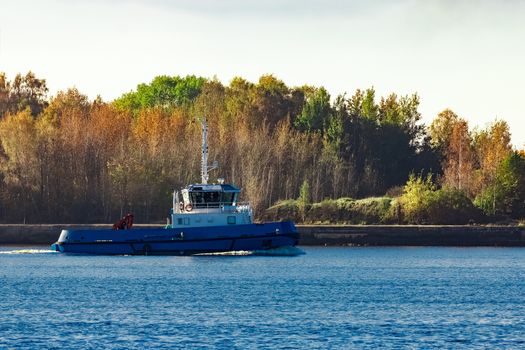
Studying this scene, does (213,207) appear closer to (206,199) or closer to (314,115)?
(206,199)

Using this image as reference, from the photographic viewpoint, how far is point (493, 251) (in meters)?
109

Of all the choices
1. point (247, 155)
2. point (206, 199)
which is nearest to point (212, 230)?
point (206, 199)

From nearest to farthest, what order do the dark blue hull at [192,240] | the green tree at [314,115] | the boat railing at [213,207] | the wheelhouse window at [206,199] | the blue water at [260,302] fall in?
the blue water at [260,302] → the dark blue hull at [192,240] → the boat railing at [213,207] → the wheelhouse window at [206,199] → the green tree at [314,115]

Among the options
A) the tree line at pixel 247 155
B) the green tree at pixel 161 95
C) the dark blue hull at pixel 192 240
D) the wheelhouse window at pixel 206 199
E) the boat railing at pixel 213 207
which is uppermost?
the green tree at pixel 161 95

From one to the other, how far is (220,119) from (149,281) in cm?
6850

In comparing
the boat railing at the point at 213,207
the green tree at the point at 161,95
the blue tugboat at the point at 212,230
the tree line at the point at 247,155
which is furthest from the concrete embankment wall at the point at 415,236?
the green tree at the point at 161,95

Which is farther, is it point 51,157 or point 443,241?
point 51,157

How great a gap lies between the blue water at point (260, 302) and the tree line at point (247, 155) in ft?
100

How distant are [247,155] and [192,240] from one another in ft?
134

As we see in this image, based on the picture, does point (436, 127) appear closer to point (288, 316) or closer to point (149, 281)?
point (149, 281)

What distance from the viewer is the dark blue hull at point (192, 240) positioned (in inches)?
3593

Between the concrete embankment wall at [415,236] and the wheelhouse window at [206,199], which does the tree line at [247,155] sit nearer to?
the concrete embankment wall at [415,236]

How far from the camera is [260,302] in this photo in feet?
208

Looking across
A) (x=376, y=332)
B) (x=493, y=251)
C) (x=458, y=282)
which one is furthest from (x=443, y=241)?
(x=376, y=332)
